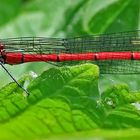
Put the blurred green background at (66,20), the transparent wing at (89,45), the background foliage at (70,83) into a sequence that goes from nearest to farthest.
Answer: the background foliage at (70,83) → the blurred green background at (66,20) → the transparent wing at (89,45)

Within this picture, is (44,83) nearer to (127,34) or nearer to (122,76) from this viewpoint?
(122,76)

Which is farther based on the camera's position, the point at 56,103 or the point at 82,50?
the point at 82,50

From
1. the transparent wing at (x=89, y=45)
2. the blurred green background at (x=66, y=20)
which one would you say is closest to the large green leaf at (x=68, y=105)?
the blurred green background at (x=66, y=20)

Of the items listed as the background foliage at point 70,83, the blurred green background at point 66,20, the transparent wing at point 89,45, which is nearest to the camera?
the background foliage at point 70,83

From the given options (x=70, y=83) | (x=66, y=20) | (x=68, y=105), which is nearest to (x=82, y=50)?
(x=66, y=20)

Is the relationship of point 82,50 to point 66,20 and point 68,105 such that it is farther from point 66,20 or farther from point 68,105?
point 68,105

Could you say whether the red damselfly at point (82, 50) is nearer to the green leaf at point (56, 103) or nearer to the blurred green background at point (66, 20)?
the blurred green background at point (66, 20)

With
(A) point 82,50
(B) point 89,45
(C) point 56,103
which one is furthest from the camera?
(A) point 82,50

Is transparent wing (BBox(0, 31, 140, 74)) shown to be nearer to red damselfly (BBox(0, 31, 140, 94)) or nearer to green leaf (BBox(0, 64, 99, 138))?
red damselfly (BBox(0, 31, 140, 94))
